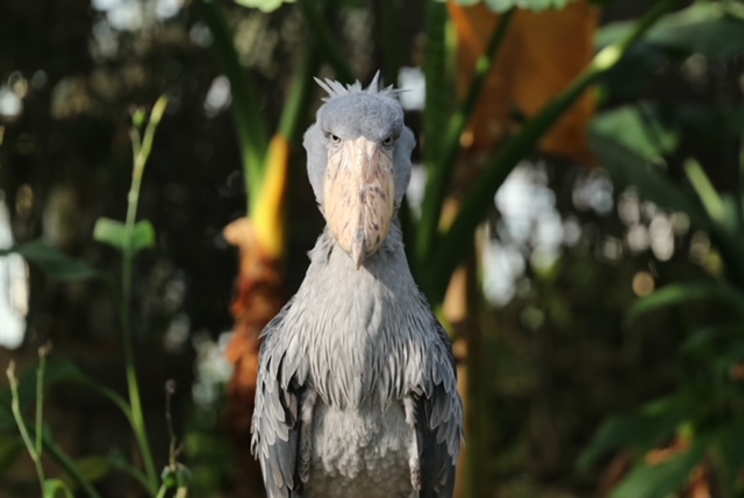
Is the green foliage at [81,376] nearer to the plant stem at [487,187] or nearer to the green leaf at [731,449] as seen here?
the plant stem at [487,187]

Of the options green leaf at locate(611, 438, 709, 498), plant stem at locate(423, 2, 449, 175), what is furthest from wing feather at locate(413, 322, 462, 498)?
green leaf at locate(611, 438, 709, 498)

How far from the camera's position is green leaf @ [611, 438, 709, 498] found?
2514mm

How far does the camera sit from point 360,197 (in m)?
1.07

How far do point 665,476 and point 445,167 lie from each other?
2.70ft

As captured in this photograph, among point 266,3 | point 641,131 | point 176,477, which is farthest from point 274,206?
point 641,131

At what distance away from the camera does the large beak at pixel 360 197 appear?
1.07m

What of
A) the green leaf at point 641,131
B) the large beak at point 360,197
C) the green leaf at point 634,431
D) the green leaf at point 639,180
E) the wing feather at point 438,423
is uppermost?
the green leaf at point 641,131

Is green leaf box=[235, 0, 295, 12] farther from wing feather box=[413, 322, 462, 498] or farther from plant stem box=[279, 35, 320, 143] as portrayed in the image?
wing feather box=[413, 322, 462, 498]

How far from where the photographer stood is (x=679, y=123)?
328cm

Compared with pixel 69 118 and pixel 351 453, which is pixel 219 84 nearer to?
pixel 69 118

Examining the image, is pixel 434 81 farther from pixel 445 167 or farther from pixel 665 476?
pixel 665 476

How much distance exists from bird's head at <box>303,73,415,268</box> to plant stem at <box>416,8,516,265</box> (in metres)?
1.16

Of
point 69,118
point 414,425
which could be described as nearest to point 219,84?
point 69,118

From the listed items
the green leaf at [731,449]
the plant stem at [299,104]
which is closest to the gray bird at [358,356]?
the plant stem at [299,104]
